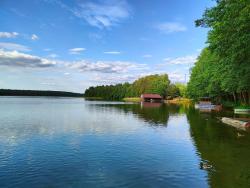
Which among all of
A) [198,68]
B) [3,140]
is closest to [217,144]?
[3,140]

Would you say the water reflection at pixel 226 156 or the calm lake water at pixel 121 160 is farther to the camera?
the water reflection at pixel 226 156

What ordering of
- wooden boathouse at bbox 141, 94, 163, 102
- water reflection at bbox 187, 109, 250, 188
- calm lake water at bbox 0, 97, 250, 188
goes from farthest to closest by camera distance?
wooden boathouse at bbox 141, 94, 163, 102, water reflection at bbox 187, 109, 250, 188, calm lake water at bbox 0, 97, 250, 188

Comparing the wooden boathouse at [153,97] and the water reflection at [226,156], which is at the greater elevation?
the wooden boathouse at [153,97]

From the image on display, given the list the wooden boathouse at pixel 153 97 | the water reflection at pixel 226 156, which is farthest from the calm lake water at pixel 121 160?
the wooden boathouse at pixel 153 97

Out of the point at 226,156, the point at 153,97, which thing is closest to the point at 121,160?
the point at 226,156

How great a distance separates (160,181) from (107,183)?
2.97 m

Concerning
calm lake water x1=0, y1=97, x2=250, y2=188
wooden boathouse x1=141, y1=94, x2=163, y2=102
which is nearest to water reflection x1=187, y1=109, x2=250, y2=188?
calm lake water x1=0, y1=97, x2=250, y2=188

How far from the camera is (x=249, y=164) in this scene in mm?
20219

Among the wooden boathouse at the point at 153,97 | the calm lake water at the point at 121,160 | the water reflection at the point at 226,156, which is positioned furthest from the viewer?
the wooden boathouse at the point at 153,97

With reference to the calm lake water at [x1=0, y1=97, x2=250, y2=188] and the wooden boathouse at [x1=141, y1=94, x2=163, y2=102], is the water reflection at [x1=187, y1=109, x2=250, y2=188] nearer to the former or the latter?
the calm lake water at [x1=0, y1=97, x2=250, y2=188]

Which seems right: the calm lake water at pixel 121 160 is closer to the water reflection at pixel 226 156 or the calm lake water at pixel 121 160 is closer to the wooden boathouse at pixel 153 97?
the water reflection at pixel 226 156

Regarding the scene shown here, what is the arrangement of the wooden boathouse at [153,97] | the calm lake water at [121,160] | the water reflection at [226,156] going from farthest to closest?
the wooden boathouse at [153,97], the water reflection at [226,156], the calm lake water at [121,160]

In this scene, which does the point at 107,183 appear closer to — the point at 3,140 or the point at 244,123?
the point at 3,140

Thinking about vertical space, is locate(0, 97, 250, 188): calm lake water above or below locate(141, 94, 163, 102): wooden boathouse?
below
